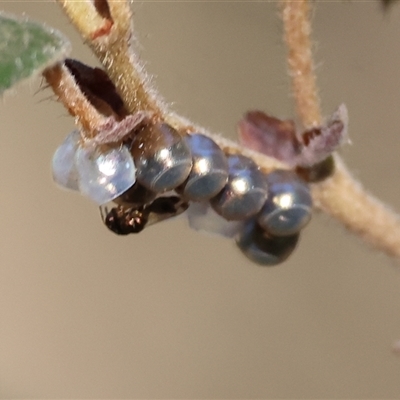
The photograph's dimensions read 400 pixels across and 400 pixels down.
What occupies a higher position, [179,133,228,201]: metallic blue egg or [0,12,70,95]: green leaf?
[0,12,70,95]: green leaf

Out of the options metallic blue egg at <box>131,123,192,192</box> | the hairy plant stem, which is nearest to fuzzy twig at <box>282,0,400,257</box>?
the hairy plant stem

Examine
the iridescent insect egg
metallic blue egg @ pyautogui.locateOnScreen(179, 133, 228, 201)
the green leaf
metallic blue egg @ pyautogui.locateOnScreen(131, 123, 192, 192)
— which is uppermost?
the green leaf

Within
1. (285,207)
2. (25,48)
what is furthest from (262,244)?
(25,48)

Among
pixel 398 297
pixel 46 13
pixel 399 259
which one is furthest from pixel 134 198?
pixel 398 297

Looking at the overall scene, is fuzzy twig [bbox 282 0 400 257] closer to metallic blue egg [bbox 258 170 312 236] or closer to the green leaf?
metallic blue egg [bbox 258 170 312 236]

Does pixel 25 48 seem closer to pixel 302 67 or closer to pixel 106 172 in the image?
pixel 106 172

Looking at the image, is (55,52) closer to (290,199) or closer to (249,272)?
(290,199)

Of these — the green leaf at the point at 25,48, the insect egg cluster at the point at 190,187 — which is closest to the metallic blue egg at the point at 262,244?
the insect egg cluster at the point at 190,187

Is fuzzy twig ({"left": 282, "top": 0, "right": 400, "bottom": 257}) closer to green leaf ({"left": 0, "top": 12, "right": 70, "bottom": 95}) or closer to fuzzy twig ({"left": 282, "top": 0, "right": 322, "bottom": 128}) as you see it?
fuzzy twig ({"left": 282, "top": 0, "right": 322, "bottom": 128})
